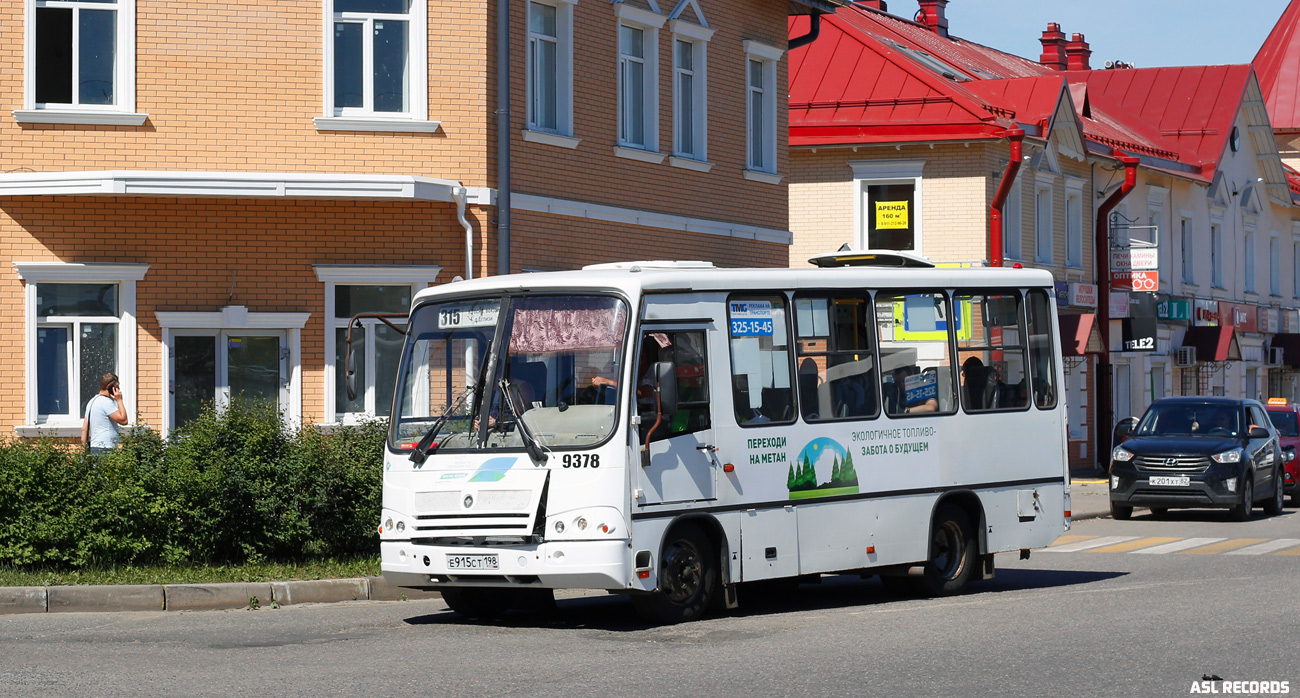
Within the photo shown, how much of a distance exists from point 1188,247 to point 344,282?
30.7m

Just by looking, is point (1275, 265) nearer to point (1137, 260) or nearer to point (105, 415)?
point (1137, 260)

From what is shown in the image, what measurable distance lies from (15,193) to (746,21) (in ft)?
36.7

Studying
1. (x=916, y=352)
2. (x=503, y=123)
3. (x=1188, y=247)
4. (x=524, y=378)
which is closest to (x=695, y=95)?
(x=503, y=123)

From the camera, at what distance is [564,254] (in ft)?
72.1

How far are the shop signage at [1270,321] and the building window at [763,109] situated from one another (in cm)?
2848

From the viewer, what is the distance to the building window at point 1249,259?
50094mm

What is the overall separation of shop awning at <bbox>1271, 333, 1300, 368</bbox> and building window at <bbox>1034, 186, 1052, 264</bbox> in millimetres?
17068

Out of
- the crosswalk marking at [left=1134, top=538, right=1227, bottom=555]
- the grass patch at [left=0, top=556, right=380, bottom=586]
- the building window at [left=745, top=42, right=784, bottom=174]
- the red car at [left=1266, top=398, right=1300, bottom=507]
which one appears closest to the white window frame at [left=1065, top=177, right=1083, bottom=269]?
the red car at [left=1266, top=398, right=1300, bottom=507]

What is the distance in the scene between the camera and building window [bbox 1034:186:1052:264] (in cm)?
3738

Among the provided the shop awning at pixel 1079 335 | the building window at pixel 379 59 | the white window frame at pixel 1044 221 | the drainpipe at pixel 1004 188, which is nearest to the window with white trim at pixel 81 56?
the building window at pixel 379 59

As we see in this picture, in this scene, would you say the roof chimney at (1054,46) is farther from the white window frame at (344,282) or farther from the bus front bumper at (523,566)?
the bus front bumper at (523,566)

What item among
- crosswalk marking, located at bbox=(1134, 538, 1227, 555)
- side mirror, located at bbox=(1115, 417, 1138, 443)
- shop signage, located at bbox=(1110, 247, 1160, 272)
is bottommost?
crosswalk marking, located at bbox=(1134, 538, 1227, 555)

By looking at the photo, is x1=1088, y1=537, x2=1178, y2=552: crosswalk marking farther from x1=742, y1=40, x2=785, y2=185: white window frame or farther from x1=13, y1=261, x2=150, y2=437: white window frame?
x1=13, y1=261, x2=150, y2=437: white window frame

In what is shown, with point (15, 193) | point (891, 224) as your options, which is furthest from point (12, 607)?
point (891, 224)
